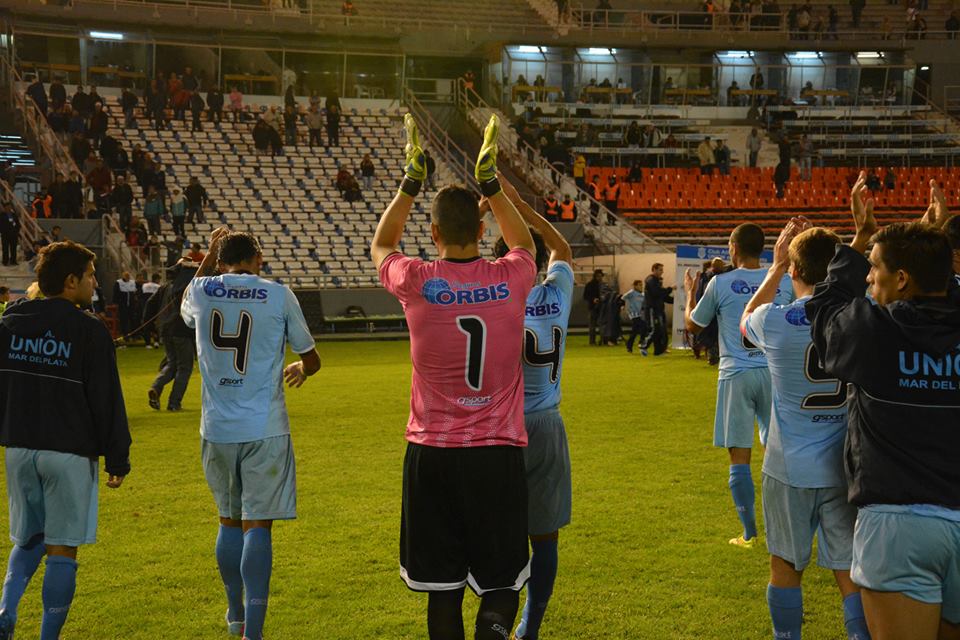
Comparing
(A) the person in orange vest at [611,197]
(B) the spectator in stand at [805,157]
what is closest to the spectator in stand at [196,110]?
(A) the person in orange vest at [611,197]

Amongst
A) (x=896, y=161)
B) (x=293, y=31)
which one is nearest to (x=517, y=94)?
(x=293, y=31)

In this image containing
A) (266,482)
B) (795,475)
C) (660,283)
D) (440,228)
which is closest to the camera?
(440,228)

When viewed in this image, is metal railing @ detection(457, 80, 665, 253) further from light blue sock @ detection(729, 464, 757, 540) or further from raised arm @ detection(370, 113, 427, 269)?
raised arm @ detection(370, 113, 427, 269)

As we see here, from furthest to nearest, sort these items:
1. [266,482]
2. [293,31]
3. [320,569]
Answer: [293,31], [320,569], [266,482]

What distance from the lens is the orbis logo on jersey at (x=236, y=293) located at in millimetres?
5523

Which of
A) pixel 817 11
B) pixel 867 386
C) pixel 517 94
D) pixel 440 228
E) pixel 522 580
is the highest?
pixel 817 11

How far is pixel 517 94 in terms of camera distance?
43969 mm

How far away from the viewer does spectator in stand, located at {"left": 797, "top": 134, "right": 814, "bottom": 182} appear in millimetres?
41031

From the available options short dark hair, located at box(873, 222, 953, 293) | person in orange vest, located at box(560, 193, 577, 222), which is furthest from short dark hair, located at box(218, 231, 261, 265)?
person in orange vest, located at box(560, 193, 577, 222)

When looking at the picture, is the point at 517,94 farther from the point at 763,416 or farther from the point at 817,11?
the point at 763,416

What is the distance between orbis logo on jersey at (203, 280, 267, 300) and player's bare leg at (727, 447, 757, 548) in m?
3.67

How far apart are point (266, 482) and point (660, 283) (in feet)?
65.4

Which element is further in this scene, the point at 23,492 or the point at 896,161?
the point at 896,161

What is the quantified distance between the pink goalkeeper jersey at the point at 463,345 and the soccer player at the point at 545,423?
99 centimetres
